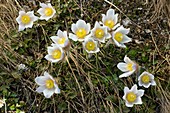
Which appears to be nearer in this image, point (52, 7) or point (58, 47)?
point (58, 47)

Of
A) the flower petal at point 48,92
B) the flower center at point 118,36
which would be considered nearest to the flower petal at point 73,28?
the flower center at point 118,36

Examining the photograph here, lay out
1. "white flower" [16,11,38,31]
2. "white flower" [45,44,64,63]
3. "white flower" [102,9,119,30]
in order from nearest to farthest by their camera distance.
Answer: "white flower" [45,44,64,63] → "white flower" [102,9,119,30] → "white flower" [16,11,38,31]

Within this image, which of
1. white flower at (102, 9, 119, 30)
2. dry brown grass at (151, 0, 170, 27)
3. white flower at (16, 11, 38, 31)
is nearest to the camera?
white flower at (102, 9, 119, 30)

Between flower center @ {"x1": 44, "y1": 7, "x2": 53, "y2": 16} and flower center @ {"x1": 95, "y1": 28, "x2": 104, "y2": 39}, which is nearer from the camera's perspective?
flower center @ {"x1": 95, "y1": 28, "x2": 104, "y2": 39}

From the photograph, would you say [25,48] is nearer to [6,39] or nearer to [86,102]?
[6,39]

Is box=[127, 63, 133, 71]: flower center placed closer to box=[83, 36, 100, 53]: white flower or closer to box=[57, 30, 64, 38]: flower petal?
box=[83, 36, 100, 53]: white flower

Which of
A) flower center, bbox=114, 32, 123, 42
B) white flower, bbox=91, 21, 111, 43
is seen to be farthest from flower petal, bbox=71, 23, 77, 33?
flower center, bbox=114, 32, 123, 42

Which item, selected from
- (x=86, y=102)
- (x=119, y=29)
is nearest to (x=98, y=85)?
(x=86, y=102)
